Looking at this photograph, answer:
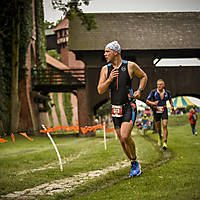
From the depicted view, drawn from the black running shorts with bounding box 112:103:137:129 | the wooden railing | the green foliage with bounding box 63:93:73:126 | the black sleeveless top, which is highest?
the wooden railing

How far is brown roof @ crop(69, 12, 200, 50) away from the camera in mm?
21797

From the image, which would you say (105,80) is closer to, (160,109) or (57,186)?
(57,186)

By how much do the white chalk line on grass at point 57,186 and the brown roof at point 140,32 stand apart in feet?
52.2

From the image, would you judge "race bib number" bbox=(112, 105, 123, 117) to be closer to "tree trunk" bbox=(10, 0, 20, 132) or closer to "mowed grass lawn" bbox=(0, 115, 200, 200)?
"mowed grass lawn" bbox=(0, 115, 200, 200)

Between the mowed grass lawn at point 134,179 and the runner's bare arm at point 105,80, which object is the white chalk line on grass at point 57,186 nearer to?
the mowed grass lawn at point 134,179

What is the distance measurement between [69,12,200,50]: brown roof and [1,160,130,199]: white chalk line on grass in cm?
1592

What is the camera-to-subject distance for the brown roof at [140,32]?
2180cm

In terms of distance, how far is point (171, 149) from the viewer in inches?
347

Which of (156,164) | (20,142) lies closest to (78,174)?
(156,164)

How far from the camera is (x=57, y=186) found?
5215mm

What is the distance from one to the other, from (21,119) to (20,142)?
317 inches

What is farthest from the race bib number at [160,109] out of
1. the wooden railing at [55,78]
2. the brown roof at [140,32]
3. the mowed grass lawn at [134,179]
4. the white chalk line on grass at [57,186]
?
the wooden railing at [55,78]

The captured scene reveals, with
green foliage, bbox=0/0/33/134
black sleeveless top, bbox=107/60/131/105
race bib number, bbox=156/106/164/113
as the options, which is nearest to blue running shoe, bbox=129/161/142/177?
black sleeveless top, bbox=107/60/131/105

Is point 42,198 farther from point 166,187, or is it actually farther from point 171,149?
point 171,149
